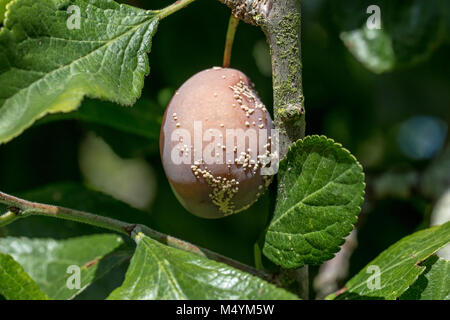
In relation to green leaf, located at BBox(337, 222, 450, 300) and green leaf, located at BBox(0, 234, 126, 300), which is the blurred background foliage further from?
green leaf, located at BBox(337, 222, 450, 300)

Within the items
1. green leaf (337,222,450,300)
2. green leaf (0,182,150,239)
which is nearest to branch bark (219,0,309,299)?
green leaf (337,222,450,300)

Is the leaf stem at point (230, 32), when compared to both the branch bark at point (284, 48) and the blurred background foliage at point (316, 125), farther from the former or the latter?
the blurred background foliage at point (316, 125)

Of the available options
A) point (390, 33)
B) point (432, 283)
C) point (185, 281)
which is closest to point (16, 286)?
point (185, 281)

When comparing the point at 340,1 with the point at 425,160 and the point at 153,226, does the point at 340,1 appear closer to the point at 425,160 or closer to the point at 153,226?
the point at 425,160

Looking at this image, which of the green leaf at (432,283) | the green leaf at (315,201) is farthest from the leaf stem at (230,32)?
the green leaf at (432,283)

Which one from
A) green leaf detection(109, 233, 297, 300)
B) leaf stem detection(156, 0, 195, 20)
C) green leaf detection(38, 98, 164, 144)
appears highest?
leaf stem detection(156, 0, 195, 20)
